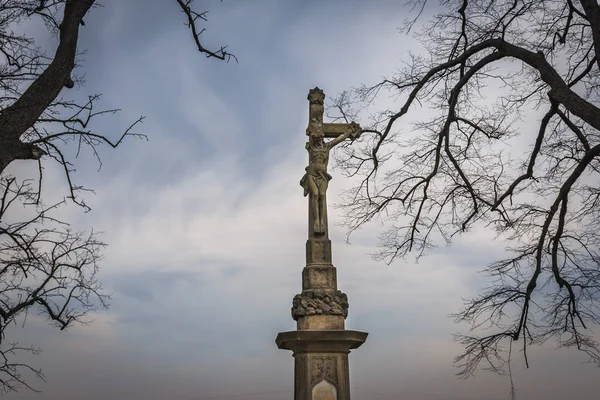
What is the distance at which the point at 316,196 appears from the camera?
948 centimetres

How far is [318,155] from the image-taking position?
9.66 meters

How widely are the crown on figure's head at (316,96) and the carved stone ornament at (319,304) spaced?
129 inches

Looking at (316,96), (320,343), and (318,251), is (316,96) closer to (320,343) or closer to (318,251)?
(318,251)

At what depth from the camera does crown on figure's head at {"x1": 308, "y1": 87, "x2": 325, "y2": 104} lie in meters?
10.0

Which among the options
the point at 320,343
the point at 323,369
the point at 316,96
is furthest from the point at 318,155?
the point at 323,369

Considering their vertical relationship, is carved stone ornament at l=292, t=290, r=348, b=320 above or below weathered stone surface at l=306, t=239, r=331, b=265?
below

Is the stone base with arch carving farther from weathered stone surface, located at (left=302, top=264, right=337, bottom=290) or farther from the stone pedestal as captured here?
weathered stone surface, located at (left=302, top=264, right=337, bottom=290)

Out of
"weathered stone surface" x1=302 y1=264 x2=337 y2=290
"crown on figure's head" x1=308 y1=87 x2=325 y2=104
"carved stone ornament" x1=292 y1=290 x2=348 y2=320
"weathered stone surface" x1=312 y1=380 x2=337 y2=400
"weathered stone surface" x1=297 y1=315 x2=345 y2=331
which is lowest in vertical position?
"weathered stone surface" x1=312 y1=380 x2=337 y2=400

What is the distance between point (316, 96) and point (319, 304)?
3555 mm

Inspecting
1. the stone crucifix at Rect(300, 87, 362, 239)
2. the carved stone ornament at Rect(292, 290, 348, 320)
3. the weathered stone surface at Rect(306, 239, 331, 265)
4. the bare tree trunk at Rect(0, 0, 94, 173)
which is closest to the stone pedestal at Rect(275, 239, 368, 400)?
the carved stone ornament at Rect(292, 290, 348, 320)

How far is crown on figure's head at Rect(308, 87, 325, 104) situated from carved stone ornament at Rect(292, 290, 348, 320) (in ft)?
10.8

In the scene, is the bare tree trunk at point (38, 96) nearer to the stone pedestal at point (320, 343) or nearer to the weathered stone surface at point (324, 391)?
the stone pedestal at point (320, 343)

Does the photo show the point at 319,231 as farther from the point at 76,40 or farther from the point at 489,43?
the point at 76,40

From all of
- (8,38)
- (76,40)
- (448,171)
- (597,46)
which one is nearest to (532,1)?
(597,46)
